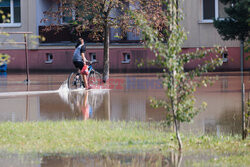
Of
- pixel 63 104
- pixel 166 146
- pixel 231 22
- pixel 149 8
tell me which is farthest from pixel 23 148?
pixel 231 22

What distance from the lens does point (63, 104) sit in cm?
1491

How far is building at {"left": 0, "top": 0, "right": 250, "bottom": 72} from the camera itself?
3183cm

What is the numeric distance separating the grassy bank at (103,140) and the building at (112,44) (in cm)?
2171

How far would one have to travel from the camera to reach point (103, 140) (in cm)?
892

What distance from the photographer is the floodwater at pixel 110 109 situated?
24.2ft

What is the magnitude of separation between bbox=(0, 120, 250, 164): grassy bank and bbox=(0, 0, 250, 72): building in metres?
21.7

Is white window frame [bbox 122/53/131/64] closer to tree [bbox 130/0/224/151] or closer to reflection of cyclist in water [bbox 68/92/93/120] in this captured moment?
reflection of cyclist in water [bbox 68/92/93/120]

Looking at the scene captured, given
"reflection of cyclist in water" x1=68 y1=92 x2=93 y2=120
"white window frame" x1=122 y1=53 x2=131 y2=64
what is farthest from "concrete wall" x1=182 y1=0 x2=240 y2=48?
"reflection of cyclist in water" x1=68 y1=92 x2=93 y2=120

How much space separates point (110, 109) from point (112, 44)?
20.0 meters

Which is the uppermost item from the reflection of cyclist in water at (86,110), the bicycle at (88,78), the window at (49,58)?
the window at (49,58)

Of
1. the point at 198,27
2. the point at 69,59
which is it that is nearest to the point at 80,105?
the point at 198,27

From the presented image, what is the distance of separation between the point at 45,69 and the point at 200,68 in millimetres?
27501

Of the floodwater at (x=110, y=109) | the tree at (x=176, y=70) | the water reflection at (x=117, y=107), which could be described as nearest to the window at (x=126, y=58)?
the floodwater at (x=110, y=109)

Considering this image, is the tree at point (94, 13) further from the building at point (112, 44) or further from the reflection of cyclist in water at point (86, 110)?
the building at point (112, 44)
